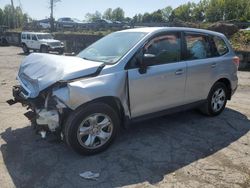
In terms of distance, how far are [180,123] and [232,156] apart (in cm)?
148

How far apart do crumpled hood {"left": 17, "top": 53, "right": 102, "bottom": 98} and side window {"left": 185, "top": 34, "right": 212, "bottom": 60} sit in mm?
1810

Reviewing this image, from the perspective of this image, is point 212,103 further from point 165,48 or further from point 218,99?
point 165,48

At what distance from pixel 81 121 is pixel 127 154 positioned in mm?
883

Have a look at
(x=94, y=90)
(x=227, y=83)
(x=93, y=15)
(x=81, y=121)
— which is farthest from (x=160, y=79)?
(x=93, y=15)

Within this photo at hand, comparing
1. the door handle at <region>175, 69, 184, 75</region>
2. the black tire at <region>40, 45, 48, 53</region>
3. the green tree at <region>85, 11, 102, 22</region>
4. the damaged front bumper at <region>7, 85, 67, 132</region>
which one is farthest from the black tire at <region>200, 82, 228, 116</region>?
the green tree at <region>85, 11, 102, 22</region>

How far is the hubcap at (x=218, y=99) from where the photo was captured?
20.4 ft

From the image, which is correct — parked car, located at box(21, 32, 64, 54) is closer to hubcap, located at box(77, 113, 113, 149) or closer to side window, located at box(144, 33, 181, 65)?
side window, located at box(144, 33, 181, 65)

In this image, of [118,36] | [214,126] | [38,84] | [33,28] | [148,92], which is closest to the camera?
[38,84]

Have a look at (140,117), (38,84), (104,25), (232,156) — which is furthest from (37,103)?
(104,25)

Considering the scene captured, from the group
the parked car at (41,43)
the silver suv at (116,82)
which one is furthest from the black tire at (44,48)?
the silver suv at (116,82)

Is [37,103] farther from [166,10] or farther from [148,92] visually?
[166,10]

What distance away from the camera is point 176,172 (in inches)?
162

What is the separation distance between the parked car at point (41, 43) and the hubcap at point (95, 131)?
1988cm

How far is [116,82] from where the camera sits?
14.6 feet
